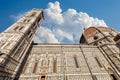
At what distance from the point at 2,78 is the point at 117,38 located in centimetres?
1874

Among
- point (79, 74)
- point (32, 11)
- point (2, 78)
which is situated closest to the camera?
point (2, 78)

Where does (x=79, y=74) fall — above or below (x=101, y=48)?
below

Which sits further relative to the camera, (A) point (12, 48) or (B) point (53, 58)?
(B) point (53, 58)

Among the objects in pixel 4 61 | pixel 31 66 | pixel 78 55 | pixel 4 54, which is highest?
pixel 78 55

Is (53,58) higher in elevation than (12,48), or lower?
higher

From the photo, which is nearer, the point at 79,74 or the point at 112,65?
the point at 79,74

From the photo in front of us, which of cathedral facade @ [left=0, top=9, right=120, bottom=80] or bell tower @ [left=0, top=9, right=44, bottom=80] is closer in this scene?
bell tower @ [left=0, top=9, right=44, bottom=80]

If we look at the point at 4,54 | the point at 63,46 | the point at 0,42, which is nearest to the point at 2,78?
the point at 4,54

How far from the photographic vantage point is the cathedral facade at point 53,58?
12648mm

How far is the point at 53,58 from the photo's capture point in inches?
661

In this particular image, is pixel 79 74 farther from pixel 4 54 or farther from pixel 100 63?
pixel 4 54

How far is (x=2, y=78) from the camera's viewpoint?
10062 mm

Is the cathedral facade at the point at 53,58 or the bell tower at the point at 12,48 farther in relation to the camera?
the cathedral facade at the point at 53,58

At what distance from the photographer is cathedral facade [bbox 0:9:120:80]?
12.6 metres
